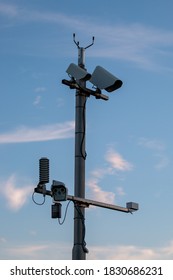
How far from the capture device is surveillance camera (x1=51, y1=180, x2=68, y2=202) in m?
23.0

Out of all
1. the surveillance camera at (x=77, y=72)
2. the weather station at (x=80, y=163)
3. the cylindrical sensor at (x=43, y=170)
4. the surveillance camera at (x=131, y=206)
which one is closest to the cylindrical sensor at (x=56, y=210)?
the weather station at (x=80, y=163)

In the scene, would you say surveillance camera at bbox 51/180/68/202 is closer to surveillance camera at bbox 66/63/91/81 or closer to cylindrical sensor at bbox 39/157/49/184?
cylindrical sensor at bbox 39/157/49/184

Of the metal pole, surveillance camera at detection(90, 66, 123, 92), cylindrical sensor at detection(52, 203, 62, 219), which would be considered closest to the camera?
cylindrical sensor at detection(52, 203, 62, 219)

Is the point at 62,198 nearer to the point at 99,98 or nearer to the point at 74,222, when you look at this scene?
the point at 74,222

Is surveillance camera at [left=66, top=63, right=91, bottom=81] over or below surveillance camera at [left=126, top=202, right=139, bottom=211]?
over

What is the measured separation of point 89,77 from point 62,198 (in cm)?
433

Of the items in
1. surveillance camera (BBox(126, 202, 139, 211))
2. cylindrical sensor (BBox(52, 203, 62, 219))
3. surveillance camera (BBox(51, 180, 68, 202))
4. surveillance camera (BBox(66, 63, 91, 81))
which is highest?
surveillance camera (BBox(66, 63, 91, 81))

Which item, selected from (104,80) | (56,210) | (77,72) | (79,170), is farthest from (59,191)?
(104,80)

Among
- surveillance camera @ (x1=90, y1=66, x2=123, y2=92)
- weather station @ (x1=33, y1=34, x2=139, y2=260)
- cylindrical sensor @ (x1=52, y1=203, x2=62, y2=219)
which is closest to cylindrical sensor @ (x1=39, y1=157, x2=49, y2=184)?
weather station @ (x1=33, y1=34, x2=139, y2=260)

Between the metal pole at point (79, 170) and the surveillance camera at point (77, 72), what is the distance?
1.94 ft

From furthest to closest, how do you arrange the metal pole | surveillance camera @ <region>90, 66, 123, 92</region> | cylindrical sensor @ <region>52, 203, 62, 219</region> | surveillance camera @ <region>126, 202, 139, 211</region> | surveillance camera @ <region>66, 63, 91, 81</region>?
surveillance camera @ <region>126, 202, 139, 211</region> < surveillance camera @ <region>90, 66, 123, 92</region> < surveillance camera @ <region>66, 63, 91, 81</region> < the metal pole < cylindrical sensor @ <region>52, 203, 62, 219</region>

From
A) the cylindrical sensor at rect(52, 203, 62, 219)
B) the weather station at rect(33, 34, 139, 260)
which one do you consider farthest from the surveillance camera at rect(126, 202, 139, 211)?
the cylindrical sensor at rect(52, 203, 62, 219)

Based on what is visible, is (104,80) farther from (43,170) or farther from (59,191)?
(59,191)

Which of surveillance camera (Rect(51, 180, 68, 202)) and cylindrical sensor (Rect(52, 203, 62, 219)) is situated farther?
cylindrical sensor (Rect(52, 203, 62, 219))
